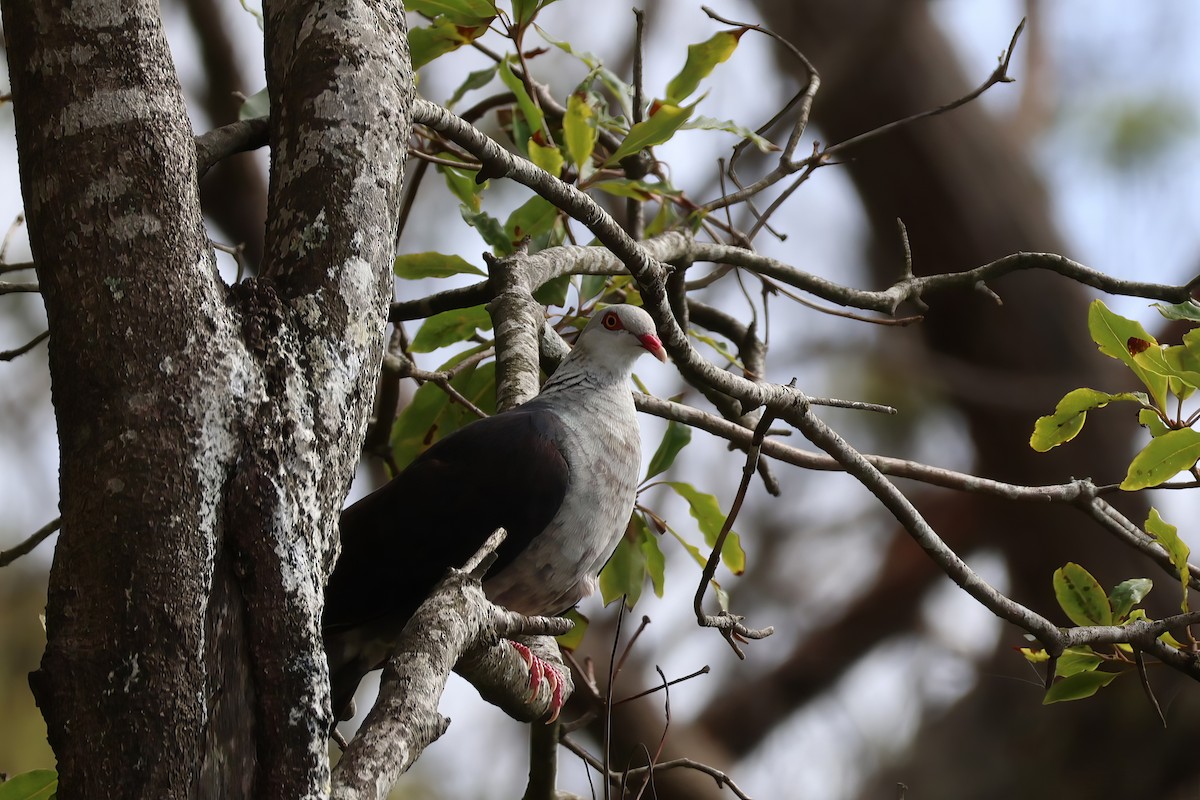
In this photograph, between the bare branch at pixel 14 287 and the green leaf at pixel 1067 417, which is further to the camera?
the bare branch at pixel 14 287

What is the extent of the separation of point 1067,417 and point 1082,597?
0.32 meters

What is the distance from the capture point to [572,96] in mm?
2436

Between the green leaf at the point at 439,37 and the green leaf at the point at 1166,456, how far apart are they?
1.50 m

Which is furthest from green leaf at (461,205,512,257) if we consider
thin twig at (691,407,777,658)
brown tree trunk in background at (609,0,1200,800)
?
brown tree trunk in background at (609,0,1200,800)

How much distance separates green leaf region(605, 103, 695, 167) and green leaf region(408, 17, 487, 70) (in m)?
0.40

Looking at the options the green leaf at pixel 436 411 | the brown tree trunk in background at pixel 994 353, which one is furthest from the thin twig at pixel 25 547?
the brown tree trunk in background at pixel 994 353

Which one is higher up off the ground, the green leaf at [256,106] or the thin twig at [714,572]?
the green leaf at [256,106]

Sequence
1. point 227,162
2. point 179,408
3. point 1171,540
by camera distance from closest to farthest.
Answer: point 179,408 → point 1171,540 → point 227,162

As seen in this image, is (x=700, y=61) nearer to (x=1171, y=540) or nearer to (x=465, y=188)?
(x=465, y=188)

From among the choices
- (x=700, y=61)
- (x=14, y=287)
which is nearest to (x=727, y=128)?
(x=700, y=61)

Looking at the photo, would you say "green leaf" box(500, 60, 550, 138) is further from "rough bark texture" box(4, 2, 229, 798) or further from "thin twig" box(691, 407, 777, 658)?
"rough bark texture" box(4, 2, 229, 798)

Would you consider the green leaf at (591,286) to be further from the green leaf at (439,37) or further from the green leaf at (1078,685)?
the green leaf at (1078,685)

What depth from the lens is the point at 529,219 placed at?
2.60 metres

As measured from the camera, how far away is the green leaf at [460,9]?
2.26 meters
